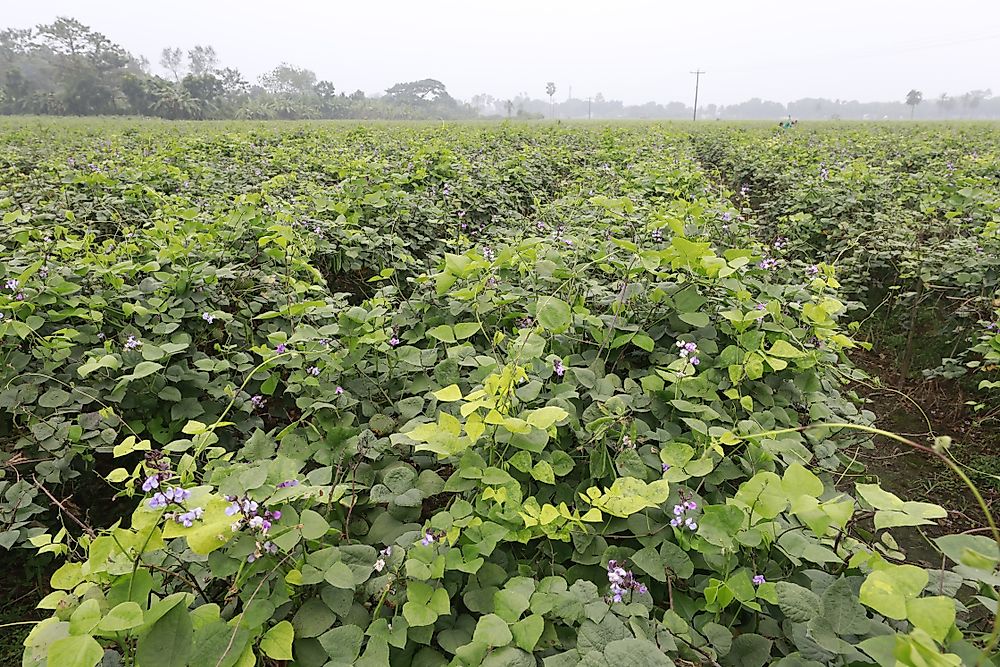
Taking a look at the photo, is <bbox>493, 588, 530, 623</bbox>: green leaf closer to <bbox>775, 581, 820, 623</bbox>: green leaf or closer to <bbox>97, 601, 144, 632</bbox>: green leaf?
<bbox>775, 581, 820, 623</bbox>: green leaf

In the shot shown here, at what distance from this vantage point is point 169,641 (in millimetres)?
1000

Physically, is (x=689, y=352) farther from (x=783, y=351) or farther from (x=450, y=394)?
(x=450, y=394)

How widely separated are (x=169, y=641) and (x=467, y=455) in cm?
71

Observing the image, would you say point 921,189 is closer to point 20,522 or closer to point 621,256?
point 621,256

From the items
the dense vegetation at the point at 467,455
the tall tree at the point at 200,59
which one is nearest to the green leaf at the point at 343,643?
the dense vegetation at the point at 467,455

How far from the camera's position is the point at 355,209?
4.10 meters

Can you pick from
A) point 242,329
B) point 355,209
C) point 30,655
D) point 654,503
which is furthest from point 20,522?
point 355,209

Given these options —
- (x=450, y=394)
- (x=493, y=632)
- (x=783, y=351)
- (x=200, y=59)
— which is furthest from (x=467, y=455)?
(x=200, y=59)

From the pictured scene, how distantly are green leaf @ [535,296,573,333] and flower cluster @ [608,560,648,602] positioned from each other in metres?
0.84

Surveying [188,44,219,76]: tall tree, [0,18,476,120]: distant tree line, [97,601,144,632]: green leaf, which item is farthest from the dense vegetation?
[188,44,219,76]: tall tree

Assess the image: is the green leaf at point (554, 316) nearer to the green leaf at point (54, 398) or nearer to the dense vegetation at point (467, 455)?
the dense vegetation at point (467, 455)

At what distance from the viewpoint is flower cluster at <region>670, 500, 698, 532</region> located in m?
1.33

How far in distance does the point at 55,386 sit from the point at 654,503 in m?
2.36

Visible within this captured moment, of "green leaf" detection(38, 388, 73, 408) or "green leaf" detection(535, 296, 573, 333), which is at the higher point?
"green leaf" detection(535, 296, 573, 333)
